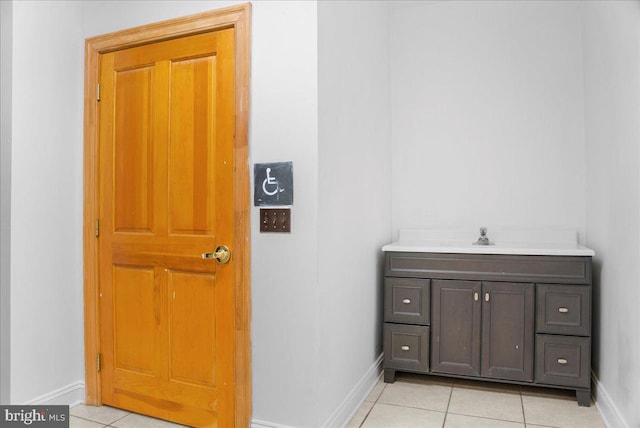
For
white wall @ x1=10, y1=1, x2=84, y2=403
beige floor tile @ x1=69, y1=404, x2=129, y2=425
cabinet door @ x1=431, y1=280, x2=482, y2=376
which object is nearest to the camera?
white wall @ x1=10, y1=1, x2=84, y2=403

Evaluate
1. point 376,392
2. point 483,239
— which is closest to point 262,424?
point 376,392

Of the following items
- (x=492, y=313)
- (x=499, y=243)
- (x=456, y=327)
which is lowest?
(x=456, y=327)

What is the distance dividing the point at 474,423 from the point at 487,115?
2206mm

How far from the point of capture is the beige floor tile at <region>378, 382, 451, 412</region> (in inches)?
106

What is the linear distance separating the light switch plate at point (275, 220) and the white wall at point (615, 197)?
65.7 inches

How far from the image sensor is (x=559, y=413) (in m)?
2.57

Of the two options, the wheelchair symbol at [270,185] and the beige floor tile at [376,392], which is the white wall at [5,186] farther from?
the beige floor tile at [376,392]

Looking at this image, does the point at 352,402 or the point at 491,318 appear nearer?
the point at 352,402

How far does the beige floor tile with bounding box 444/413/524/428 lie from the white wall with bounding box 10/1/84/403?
2.20 metres

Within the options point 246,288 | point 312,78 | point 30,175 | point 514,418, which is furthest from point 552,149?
point 30,175

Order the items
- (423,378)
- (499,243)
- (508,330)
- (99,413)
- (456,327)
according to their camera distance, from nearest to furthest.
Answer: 1. (99,413)
2. (508,330)
3. (456,327)
4. (423,378)
5. (499,243)

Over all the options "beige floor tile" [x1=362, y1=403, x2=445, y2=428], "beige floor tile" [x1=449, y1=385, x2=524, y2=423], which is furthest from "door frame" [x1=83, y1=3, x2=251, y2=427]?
"beige floor tile" [x1=449, y1=385, x2=524, y2=423]

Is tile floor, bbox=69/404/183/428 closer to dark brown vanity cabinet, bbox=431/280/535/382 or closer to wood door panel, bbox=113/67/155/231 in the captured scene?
wood door panel, bbox=113/67/155/231

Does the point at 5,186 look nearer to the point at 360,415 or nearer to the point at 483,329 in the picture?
the point at 360,415
